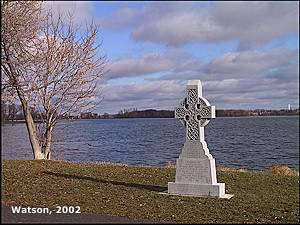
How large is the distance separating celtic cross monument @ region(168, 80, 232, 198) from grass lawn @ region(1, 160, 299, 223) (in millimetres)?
630

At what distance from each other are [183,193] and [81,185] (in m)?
2.63

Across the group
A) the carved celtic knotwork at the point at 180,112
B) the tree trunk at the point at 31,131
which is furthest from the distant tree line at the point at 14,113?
the carved celtic knotwork at the point at 180,112

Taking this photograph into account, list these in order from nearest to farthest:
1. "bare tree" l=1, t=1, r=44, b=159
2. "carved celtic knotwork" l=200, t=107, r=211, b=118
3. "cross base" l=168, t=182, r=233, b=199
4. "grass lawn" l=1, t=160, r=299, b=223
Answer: "grass lawn" l=1, t=160, r=299, b=223, "cross base" l=168, t=182, r=233, b=199, "carved celtic knotwork" l=200, t=107, r=211, b=118, "bare tree" l=1, t=1, r=44, b=159

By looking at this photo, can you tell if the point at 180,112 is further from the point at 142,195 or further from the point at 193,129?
the point at 142,195

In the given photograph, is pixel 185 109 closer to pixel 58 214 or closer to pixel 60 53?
pixel 58 214

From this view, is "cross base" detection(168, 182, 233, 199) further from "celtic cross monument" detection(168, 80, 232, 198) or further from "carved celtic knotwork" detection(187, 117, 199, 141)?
"carved celtic knotwork" detection(187, 117, 199, 141)

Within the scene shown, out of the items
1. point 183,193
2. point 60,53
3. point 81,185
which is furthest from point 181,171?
point 60,53

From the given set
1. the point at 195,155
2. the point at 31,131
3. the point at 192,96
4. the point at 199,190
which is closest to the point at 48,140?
the point at 31,131

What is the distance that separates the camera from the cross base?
1222 cm

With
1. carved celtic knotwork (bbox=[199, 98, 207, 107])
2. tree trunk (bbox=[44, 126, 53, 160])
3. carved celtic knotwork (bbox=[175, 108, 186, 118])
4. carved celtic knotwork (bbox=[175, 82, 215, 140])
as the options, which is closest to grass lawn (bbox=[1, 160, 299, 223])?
carved celtic knotwork (bbox=[175, 82, 215, 140])

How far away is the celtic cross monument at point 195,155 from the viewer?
1243cm

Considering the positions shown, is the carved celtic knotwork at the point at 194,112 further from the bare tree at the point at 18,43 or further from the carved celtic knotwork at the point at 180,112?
the bare tree at the point at 18,43

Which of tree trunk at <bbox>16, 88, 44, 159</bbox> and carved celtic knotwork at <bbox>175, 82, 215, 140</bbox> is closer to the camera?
carved celtic knotwork at <bbox>175, 82, 215, 140</bbox>

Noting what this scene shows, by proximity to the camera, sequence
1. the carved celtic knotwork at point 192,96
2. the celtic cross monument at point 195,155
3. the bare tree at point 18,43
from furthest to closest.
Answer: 1. the bare tree at point 18,43
2. the carved celtic knotwork at point 192,96
3. the celtic cross monument at point 195,155
